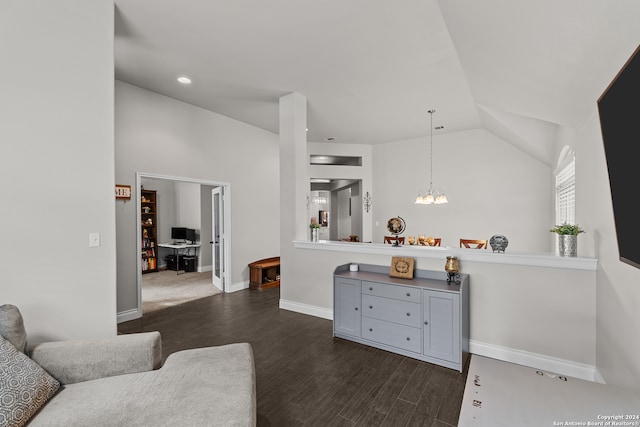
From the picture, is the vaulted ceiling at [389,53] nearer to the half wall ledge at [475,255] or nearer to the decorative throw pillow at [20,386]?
the half wall ledge at [475,255]

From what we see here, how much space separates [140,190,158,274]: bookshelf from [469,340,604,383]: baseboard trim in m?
7.10

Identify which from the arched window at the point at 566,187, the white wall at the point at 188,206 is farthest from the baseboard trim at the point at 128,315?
the arched window at the point at 566,187

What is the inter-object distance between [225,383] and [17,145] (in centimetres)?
216

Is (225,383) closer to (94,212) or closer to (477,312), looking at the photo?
(94,212)

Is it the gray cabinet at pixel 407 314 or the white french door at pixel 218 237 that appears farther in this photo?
the white french door at pixel 218 237

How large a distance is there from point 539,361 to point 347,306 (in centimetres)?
185

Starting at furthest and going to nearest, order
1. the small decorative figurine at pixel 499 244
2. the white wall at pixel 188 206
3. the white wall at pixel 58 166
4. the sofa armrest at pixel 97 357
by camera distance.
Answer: the white wall at pixel 188 206
the small decorative figurine at pixel 499 244
the white wall at pixel 58 166
the sofa armrest at pixel 97 357

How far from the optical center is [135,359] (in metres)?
1.83

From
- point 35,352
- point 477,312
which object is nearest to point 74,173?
point 35,352

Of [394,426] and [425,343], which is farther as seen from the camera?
[425,343]

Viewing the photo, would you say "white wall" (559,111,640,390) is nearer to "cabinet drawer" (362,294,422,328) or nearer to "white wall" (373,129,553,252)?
"cabinet drawer" (362,294,422,328)

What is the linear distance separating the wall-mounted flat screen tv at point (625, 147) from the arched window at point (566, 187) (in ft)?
7.93

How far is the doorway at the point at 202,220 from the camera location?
17.5 ft

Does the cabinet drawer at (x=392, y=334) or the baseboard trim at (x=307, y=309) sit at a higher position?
the cabinet drawer at (x=392, y=334)
